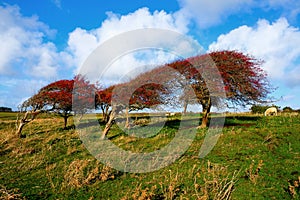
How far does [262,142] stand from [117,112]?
9578 mm

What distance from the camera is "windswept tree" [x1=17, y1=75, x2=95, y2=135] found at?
20297 millimetres

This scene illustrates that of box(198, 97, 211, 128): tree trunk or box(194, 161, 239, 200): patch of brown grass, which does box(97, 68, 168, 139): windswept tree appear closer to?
box(198, 97, 211, 128): tree trunk

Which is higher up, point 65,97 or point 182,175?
point 65,97

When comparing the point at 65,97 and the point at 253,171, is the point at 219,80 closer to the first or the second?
the point at 253,171

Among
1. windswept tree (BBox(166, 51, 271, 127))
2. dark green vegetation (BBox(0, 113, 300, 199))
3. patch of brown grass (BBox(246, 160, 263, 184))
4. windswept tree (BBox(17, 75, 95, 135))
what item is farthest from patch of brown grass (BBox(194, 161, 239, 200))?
windswept tree (BBox(17, 75, 95, 135))

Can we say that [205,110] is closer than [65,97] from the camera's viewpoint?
Yes

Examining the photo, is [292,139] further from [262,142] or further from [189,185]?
[189,185]

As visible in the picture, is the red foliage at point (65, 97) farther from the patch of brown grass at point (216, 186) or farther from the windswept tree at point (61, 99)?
the patch of brown grass at point (216, 186)

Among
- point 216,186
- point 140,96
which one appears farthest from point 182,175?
point 140,96

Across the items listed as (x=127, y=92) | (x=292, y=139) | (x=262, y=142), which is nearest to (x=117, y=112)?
(x=127, y=92)

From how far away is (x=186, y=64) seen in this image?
63.5 ft

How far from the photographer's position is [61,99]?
22.5 metres

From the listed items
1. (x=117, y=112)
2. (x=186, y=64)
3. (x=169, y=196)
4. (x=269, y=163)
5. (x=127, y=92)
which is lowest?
(x=169, y=196)

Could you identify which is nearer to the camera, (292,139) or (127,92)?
(292,139)
